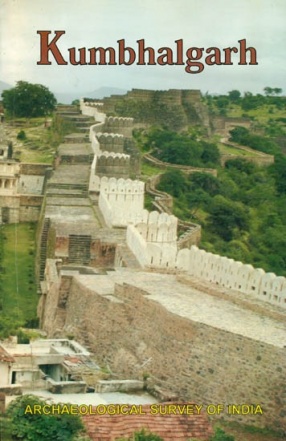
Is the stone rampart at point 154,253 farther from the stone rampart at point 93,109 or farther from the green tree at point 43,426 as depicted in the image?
the stone rampart at point 93,109

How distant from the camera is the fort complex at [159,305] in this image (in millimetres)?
16359

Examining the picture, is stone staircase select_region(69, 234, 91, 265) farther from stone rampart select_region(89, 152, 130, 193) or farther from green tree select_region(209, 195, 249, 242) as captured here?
green tree select_region(209, 195, 249, 242)

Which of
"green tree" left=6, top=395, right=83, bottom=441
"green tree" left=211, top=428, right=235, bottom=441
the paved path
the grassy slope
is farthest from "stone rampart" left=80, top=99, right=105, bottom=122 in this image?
"green tree" left=6, top=395, right=83, bottom=441

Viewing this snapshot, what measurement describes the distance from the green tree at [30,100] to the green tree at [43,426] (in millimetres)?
41331

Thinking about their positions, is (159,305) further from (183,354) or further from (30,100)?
(30,100)

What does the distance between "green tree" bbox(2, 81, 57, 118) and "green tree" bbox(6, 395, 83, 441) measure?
136 feet

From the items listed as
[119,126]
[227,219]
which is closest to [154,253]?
[227,219]

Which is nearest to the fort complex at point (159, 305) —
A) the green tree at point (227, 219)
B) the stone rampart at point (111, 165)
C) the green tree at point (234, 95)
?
the stone rampart at point (111, 165)

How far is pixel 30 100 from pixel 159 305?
127 feet

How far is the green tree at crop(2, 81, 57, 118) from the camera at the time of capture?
181 feet

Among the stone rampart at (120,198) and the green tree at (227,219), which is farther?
the green tree at (227,219)

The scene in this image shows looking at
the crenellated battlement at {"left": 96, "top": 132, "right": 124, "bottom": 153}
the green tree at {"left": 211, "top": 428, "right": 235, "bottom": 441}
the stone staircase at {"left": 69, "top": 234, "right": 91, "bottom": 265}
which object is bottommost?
the green tree at {"left": 211, "top": 428, "right": 235, "bottom": 441}

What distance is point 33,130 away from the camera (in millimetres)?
52375

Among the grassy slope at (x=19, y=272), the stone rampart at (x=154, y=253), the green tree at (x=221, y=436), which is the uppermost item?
the stone rampart at (x=154, y=253)
